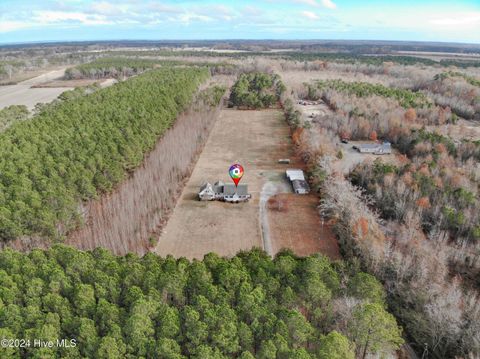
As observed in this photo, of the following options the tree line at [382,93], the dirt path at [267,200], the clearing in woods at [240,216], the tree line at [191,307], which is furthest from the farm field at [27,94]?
the tree line at [191,307]

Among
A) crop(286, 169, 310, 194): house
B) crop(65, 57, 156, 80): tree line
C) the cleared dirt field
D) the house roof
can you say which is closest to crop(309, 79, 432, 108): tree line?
crop(286, 169, 310, 194): house

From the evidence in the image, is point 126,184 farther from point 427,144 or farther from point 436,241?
point 427,144

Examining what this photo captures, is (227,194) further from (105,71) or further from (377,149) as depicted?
(105,71)

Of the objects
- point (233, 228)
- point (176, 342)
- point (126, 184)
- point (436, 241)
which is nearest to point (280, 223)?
point (233, 228)

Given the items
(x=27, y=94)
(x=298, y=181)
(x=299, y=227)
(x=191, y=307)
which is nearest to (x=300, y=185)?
(x=298, y=181)

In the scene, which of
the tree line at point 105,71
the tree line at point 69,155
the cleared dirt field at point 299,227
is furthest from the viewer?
the tree line at point 105,71

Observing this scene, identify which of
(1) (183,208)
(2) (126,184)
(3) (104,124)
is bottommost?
(1) (183,208)

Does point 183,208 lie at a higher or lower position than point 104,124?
lower

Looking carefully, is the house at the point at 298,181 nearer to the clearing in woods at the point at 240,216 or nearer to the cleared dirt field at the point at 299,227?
the cleared dirt field at the point at 299,227
